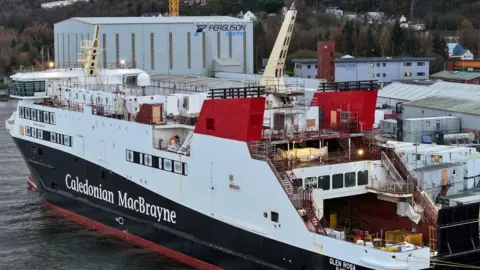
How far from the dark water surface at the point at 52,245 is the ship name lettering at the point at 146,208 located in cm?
121

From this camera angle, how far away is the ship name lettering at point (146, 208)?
77.5ft

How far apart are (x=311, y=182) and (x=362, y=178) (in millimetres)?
1576

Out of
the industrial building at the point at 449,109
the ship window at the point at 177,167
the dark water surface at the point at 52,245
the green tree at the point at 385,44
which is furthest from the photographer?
the green tree at the point at 385,44

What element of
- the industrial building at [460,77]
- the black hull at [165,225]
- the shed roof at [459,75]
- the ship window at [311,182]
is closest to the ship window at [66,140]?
the black hull at [165,225]

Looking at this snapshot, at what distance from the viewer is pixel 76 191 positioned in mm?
28094

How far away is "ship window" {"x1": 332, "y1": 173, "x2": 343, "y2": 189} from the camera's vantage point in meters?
21.0

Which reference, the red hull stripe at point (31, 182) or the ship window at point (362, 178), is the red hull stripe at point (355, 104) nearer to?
the ship window at point (362, 178)

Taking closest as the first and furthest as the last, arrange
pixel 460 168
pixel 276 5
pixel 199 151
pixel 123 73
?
pixel 199 151 < pixel 460 168 < pixel 123 73 < pixel 276 5

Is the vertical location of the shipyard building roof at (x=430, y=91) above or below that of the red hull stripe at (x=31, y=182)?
above

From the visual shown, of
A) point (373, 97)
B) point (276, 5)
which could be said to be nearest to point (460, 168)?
point (373, 97)

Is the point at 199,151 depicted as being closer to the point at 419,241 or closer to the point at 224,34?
the point at 419,241

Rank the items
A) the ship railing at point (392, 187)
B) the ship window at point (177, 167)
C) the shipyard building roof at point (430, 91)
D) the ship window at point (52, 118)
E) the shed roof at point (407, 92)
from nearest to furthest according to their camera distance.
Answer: the ship railing at point (392, 187) → the ship window at point (177, 167) → the ship window at point (52, 118) → the shipyard building roof at point (430, 91) → the shed roof at point (407, 92)

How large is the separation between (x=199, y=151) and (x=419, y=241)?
6009 millimetres

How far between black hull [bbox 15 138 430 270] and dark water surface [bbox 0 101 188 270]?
474mm
